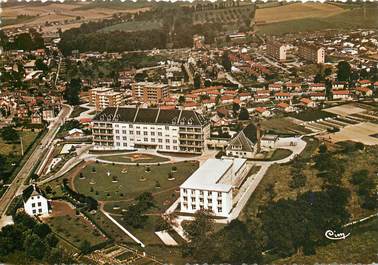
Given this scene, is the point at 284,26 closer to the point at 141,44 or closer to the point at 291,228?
the point at 141,44

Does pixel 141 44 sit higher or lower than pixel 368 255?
higher

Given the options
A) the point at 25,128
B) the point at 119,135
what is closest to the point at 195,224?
the point at 119,135

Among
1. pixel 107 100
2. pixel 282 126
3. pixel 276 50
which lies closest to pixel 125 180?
pixel 282 126

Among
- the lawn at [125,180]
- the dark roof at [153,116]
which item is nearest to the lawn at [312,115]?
the dark roof at [153,116]

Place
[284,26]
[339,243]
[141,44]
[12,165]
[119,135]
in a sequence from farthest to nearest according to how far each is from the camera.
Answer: [141,44], [284,26], [119,135], [12,165], [339,243]

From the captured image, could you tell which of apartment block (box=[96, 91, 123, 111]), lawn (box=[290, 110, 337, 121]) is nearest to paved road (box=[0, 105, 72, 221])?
apartment block (box=[96, 91, 123, 111])

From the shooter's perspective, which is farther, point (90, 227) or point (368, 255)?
point (90, 227)

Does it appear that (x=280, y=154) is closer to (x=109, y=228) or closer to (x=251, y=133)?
(x=251, y=133)
